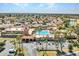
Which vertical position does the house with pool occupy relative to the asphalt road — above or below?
above

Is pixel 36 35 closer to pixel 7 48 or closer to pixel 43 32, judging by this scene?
pixel 43 32

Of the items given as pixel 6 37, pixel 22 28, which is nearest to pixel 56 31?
pixel 22 28

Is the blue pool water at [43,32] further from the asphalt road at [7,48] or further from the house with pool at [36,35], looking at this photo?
the asphalt road at [7,48]

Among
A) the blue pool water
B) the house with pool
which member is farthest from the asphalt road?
the blue pool water

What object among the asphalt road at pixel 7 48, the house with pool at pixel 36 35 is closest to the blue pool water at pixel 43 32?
the house with pool at pixel 36 35

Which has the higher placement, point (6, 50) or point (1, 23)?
point (1, 23)

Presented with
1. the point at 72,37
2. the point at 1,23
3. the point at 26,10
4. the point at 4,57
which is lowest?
the point at 4,57

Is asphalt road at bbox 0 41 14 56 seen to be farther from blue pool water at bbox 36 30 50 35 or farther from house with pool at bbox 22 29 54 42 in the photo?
blue pool water at bbox 36 30 50 35

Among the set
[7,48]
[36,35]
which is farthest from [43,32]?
[7,48]

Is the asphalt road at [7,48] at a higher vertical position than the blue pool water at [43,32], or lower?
lower

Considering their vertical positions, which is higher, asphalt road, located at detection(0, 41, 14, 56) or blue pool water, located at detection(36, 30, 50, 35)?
blue pool water, located at detection(36, 30, 50, 35)

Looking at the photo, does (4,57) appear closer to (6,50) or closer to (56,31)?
(6,50)
